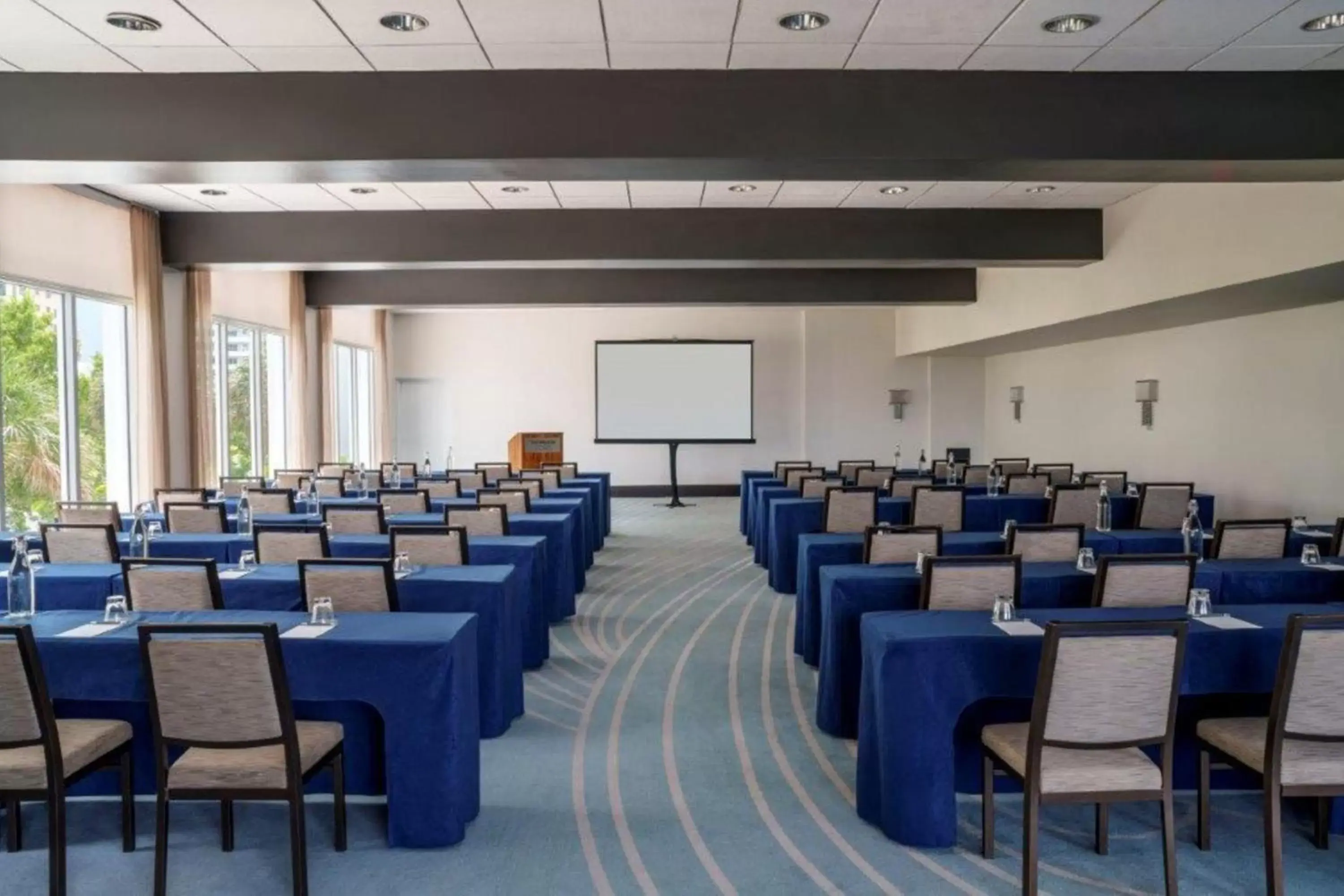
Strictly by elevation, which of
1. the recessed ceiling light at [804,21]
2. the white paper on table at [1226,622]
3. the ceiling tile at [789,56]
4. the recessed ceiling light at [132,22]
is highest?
the recessed ceiling light at [132,22]

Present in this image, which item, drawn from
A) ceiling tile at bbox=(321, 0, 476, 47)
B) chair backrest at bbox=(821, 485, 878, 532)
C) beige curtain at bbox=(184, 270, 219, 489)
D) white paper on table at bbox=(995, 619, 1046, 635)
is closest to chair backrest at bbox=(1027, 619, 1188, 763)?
white paper on table at bbox=(995, 619, 1046, 635)

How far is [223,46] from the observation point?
497 centimetres

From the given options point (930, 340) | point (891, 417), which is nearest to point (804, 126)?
point (930, 340)

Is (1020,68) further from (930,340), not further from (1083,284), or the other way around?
(930,340)

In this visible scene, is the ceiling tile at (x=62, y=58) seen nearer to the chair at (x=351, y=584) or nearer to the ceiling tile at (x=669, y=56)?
the ceiling tile at (x=669, y=56)

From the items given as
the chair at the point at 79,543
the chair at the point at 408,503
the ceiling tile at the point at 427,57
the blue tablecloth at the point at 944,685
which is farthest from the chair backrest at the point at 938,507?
the chair at the point at 79,543

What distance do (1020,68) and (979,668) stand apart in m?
3.50

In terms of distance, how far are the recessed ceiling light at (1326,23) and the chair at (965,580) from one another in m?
2.92

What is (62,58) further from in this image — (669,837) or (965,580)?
(965,580)

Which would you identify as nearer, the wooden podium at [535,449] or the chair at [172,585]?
the chair at [172,585]

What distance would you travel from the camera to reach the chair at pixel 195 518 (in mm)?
6914

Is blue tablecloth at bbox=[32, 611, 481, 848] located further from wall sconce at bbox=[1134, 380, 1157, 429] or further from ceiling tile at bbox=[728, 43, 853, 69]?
wall sconce at bbox=[1134, 380, 1157, 429]

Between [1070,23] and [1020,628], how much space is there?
298cm

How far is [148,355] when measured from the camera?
30.0 feet
